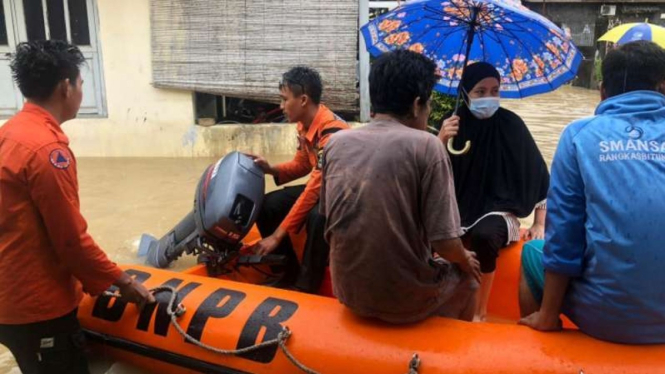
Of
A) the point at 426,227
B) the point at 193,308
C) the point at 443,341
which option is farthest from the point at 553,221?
the point at 193,308

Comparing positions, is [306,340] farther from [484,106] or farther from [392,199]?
[484,106]

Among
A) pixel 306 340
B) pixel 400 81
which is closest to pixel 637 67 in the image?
pixel 400 81

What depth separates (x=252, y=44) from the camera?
23.4 feet

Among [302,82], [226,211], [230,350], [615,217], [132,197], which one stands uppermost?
[302,82]

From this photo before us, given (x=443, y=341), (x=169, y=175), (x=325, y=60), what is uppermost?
(x=325, y=60)

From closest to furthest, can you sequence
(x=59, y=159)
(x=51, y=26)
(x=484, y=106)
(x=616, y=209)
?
(x=616, y=209), (x=59, y=159), (x=484, y=106), (x=51, y=26)

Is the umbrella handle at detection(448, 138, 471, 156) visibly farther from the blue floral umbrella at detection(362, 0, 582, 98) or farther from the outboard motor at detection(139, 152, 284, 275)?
the outboard motor at detection(139, 152, 284, 275)

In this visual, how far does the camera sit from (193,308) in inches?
97.0

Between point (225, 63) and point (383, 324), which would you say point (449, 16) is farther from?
point (225, 63)

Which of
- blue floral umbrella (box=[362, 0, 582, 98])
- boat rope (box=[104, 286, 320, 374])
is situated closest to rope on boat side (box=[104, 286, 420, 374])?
boat rope (box=[104, 286, 320, 374])

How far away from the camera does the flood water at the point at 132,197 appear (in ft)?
15.2

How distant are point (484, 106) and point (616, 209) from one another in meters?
1.30

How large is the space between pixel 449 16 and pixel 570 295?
5.60 feet

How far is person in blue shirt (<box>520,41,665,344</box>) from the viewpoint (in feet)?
5.78
